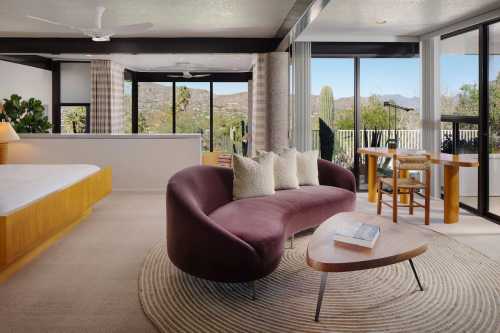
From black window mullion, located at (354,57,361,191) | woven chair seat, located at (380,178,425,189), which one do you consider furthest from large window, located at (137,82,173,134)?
woven chair seat, located at (380,178,425,189)

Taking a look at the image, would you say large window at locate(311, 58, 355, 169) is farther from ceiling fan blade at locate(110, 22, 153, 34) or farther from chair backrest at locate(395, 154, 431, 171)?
ceiling fan blade at locate(110, 22, 153, 34)

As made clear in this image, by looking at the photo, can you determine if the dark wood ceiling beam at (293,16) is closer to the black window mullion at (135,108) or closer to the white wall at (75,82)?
the white wall at (75,82)

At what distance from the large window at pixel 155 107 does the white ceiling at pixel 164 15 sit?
462 centimetres

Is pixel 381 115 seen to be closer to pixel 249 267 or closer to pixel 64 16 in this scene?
pixel 64 16

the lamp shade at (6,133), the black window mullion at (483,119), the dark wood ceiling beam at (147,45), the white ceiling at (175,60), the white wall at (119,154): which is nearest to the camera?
the black window mullion at (483,119)

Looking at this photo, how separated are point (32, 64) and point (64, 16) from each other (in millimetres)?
3926

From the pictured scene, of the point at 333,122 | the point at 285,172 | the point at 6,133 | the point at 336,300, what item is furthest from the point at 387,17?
the point at 6,133

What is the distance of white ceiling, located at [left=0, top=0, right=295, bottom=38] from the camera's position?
5.17m

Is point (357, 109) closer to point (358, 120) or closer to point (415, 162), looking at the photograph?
point (358, 120)

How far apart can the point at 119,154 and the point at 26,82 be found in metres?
3.20

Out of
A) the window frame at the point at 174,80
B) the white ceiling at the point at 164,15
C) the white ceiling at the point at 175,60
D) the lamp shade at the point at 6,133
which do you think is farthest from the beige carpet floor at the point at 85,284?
the window frame at the point at 174,80

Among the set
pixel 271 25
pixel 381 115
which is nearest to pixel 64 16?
pixel 271 25

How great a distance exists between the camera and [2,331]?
2.47 metres

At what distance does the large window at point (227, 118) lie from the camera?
11844 millimetres
